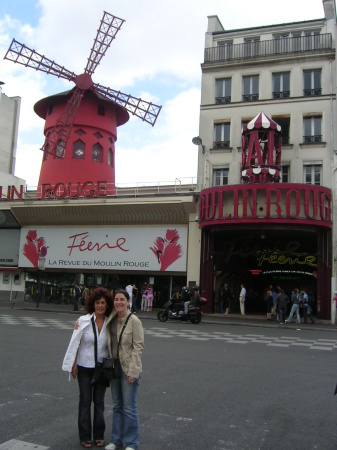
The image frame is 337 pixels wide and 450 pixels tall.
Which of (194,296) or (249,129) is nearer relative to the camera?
(194,296)

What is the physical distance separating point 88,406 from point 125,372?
480 millimetres

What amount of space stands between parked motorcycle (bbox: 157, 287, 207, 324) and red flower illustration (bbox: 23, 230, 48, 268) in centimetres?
1028

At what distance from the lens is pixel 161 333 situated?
12945 mm

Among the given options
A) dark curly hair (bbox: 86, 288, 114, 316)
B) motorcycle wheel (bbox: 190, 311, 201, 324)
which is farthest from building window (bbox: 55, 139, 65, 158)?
dark curly hair (bbox: 86, 288, 114, 316)

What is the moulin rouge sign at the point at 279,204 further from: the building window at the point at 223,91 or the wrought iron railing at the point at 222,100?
the building window at the point at 223,91

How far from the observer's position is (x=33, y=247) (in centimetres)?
2575

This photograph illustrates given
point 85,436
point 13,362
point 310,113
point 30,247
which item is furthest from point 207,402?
point 30,247

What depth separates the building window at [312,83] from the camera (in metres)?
21.2

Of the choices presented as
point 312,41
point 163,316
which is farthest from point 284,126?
point 163,316

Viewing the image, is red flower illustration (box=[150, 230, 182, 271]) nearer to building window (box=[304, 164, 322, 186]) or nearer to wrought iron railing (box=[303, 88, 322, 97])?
building window (box=[304, 164, 322, 186])

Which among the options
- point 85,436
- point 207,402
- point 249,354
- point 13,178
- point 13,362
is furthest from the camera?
point 13,178

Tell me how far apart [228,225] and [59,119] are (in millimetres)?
11706

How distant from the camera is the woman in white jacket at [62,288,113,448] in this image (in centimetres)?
409

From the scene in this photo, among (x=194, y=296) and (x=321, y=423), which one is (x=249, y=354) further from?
(x=194, y=296)
